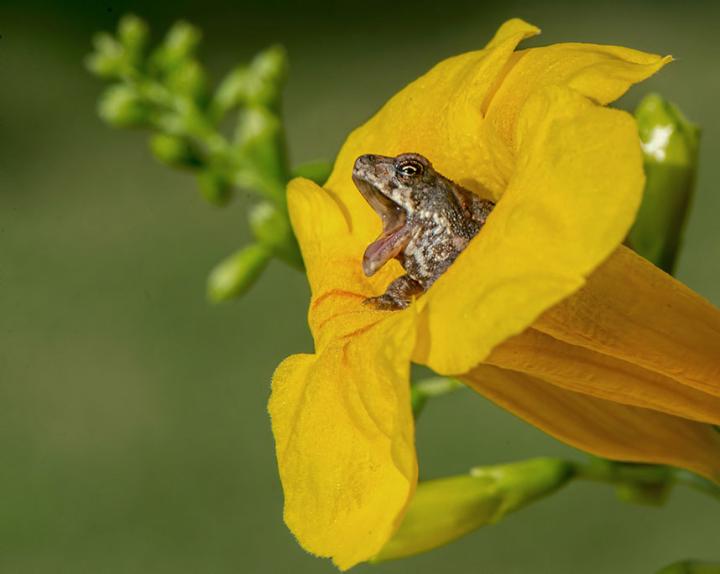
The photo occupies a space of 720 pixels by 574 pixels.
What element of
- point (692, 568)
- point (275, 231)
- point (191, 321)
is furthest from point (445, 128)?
point (191, 321)

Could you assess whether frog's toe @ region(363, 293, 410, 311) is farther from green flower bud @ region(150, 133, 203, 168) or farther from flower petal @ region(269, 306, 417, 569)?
green flower bud @ region(150, 133, 203, 168)

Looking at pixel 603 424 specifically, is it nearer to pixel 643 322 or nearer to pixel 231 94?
pixel 643 322

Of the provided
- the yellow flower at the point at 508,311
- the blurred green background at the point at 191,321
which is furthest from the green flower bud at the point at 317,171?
the blurred green background at the point at 191,321

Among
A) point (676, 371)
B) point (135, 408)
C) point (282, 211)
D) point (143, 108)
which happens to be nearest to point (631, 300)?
point (676, 371)

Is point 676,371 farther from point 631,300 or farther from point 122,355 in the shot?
point 122,355

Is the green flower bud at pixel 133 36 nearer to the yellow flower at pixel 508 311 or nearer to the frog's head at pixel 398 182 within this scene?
the yellow flower at pixel 508 311

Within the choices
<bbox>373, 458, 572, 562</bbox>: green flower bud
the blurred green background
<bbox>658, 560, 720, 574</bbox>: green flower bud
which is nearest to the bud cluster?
<bbox>373, 458, 572, 562</bbox>: green flower bud
